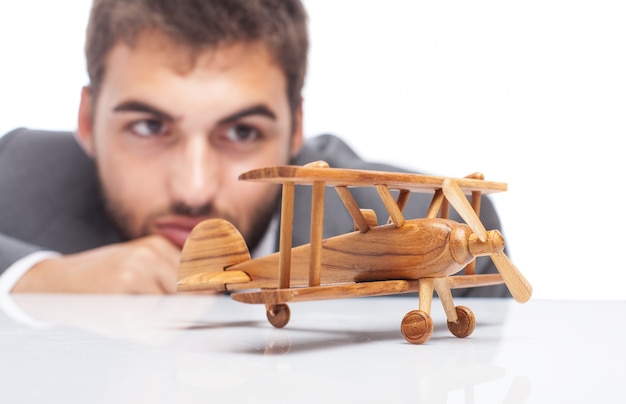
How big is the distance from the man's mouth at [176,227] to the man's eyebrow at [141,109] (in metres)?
0.90

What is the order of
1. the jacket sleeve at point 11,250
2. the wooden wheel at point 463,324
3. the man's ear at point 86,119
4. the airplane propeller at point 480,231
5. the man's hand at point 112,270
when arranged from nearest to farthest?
1. the airplane propeller at point 480,231
2. the wooden wheel at point 463,324
3. the man's hand at point 112,270
4. the jacket sleeve at point 11,250
5. the man's ear at point 86,119

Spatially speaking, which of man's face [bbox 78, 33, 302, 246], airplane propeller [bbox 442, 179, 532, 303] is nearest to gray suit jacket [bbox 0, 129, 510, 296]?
man's face [bbox 78, 33, 302, 246]

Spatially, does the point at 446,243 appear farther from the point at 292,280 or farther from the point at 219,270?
the point at 219,270

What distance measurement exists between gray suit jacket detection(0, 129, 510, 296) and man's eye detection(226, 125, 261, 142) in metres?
0.46

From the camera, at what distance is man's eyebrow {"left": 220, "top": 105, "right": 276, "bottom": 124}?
630 centimetres

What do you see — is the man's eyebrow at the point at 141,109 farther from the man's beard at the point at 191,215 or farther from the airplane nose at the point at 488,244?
the airplane nose at the point at 488,244

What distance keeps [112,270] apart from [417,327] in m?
4.10

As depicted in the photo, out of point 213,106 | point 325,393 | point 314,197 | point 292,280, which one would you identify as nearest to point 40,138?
point 213,106

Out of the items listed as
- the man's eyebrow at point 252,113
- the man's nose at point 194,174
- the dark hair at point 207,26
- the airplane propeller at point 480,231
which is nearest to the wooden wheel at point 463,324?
the airplane propeller at point 480,231

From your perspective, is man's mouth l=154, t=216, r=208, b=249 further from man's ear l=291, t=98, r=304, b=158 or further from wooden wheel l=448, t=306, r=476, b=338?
wooden wheel l=448, t=306, r=476, b=338

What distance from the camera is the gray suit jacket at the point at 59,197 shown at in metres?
6.31

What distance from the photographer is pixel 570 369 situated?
2.21 m

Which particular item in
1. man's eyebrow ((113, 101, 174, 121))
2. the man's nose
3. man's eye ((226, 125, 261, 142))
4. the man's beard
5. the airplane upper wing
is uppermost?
man's eyebrow ((113, 101, 174, 121))

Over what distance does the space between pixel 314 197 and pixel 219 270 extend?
1.02 m
